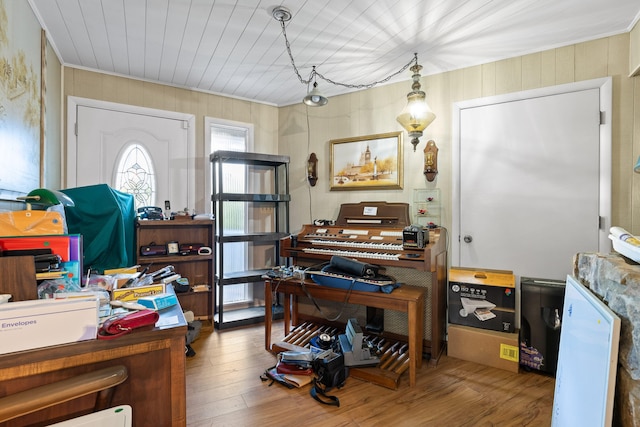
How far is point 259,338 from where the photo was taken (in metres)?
2.97

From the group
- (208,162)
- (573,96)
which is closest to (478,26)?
(573,96)

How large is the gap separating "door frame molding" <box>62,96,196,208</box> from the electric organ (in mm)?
1359

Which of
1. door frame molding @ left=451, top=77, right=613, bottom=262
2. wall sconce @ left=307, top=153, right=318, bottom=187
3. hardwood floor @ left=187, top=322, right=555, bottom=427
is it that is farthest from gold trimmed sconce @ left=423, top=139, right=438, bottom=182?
hardwood floor @ left=187, top=322, right=555, bottom=427

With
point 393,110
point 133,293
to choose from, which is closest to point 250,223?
point 393,110

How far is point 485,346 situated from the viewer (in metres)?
2.47

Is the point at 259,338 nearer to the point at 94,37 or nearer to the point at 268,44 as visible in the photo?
the point at 268,44

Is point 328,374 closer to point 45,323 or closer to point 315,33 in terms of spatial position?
point 45,323

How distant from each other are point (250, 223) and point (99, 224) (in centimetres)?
155

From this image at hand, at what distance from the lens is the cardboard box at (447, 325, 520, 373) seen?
237 centimetres

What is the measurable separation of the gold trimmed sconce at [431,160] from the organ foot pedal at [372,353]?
1539 mm

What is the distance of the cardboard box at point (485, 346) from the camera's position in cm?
237

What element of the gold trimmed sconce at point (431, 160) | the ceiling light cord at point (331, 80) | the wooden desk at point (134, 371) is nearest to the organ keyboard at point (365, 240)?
the gold trimmed sconce at point (431, 160)

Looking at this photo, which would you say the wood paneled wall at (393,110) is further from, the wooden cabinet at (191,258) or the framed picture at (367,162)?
the wooden cabinet at (191,258)

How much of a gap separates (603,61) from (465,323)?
2.23 metres
